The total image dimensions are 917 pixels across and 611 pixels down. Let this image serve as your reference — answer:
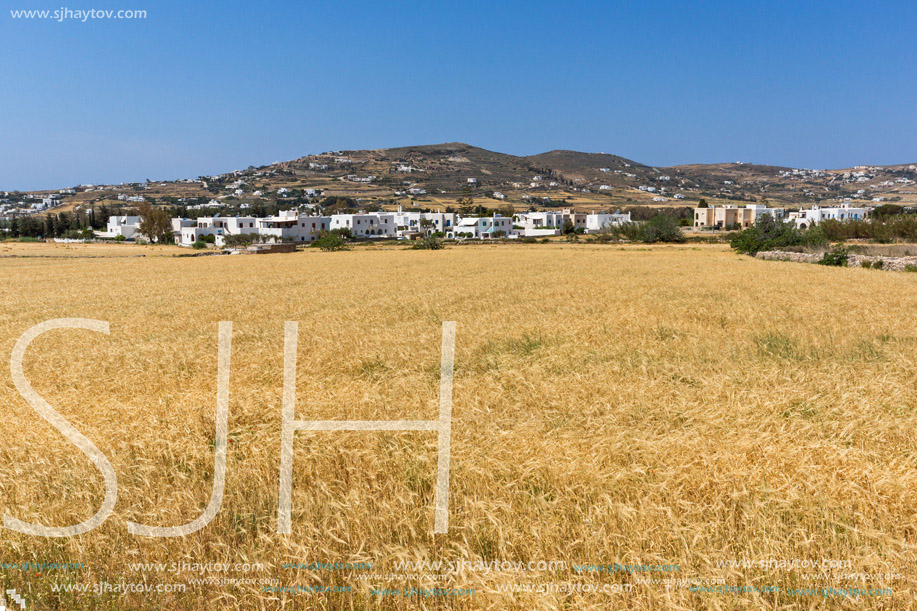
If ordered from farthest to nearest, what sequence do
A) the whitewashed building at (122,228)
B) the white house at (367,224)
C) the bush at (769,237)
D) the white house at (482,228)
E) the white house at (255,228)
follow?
the whitewashed building at (122,228), the white house at (482,228), the white house at (367,224), the white house at (255,228), the bush at (769,237)

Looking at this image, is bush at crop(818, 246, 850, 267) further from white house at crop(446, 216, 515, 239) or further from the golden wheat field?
white house at crop(446, 216, 515, 239)

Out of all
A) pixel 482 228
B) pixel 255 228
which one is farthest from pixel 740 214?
pixel 255 228

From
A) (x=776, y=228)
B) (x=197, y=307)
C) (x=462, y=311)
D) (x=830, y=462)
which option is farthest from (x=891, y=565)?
(x=776, y=228)

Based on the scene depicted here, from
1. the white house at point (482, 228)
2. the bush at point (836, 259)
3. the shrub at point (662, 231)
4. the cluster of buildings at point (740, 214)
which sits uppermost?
the cluster of buildings at point (740, 214)

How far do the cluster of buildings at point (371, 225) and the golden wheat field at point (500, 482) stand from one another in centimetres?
10511

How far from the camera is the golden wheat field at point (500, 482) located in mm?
3145

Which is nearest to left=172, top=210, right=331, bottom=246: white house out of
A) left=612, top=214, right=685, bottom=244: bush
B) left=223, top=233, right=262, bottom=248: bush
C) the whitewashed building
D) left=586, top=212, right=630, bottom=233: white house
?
left=223, top=233, right=262, bottom=248: bush

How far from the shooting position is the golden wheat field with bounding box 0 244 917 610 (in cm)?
314

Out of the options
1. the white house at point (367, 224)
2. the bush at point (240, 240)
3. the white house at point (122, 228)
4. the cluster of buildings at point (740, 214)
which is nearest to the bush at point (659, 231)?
the cluster of buildings at point (740, 214)

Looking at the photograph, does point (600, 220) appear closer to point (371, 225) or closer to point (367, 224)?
point (371, 225)

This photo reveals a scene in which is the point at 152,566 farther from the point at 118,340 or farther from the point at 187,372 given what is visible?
the point at 118,340

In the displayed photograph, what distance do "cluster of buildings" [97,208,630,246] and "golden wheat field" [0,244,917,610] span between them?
4138 inches

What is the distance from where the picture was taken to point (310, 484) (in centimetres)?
445
